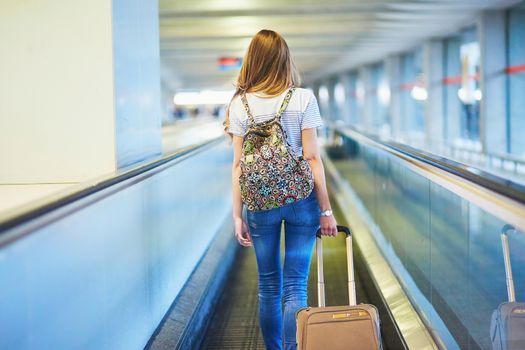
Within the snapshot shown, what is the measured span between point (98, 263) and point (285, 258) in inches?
38.8

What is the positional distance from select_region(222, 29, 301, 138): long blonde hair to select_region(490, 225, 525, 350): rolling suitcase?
1206 millimetres

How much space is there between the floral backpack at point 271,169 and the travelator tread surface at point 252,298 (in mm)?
1689

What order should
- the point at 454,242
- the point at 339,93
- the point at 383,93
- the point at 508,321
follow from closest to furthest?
the point at 508,321 < the point at 454,242 < the point at 383,93 < the point at 339,93

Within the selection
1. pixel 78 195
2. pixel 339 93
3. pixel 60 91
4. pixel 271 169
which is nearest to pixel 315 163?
pixel 271 169

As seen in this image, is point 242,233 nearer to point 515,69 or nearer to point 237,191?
point 237,191

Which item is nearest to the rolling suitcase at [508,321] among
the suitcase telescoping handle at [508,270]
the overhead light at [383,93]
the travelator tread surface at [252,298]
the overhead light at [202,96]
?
the suitcase telescoping handle at [508,270]

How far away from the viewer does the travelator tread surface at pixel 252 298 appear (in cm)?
482

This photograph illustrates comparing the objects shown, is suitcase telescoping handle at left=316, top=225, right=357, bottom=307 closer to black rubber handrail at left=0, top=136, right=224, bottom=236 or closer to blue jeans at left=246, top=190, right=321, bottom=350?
blue jeans at left=246, top=190, right=321, bottom=350

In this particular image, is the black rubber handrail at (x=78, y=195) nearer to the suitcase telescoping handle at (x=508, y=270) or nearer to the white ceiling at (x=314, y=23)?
the suitcase telescoping handle at (x=508, y=270)

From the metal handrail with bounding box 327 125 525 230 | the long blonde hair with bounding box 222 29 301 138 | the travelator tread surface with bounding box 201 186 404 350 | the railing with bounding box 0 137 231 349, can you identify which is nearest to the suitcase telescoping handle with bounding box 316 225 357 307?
the metal handrail with bounding box 327 125 525 230

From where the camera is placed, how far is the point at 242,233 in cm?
355

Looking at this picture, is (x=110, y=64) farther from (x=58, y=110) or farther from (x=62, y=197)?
(x=62, y=197)

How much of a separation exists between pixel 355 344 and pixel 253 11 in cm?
1262

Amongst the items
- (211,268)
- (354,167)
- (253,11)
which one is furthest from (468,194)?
(253,11)
